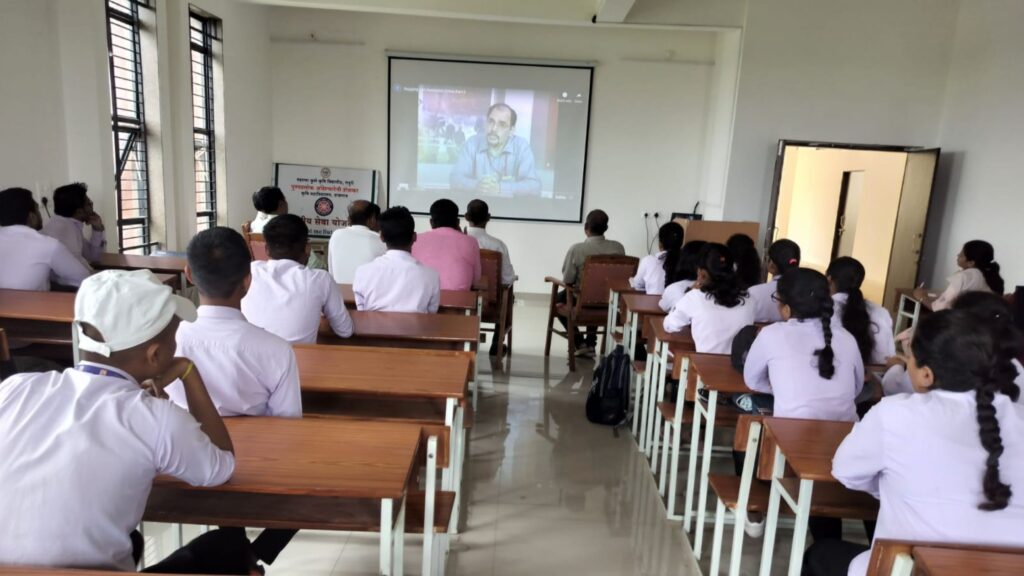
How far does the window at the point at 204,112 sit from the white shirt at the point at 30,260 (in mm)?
2604

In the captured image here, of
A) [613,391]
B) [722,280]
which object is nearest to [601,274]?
[613,391]

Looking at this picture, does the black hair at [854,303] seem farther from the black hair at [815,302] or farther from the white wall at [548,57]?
the white wall at [548,57]

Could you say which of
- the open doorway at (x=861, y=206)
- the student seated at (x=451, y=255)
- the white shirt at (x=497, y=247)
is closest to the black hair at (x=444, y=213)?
the student seated at (x=451, y=255)

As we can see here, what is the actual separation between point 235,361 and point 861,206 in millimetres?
8927

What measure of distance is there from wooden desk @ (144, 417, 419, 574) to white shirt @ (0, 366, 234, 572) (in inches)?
8.9

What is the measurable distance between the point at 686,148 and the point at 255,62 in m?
5.00

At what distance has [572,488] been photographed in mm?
2979

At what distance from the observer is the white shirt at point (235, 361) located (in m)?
1.68

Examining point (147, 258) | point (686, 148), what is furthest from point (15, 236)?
point (686, 148)

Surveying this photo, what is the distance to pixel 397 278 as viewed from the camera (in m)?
3.12

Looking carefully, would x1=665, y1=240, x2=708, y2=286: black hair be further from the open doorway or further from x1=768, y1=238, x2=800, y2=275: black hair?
the open doorway

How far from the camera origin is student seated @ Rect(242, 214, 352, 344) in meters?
2.47

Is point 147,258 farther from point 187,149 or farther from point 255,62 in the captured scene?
point 255,62

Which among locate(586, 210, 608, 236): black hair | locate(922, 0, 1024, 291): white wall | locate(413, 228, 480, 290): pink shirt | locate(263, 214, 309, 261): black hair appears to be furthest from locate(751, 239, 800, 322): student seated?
locate(922, 0, 1024, 291): white wall
